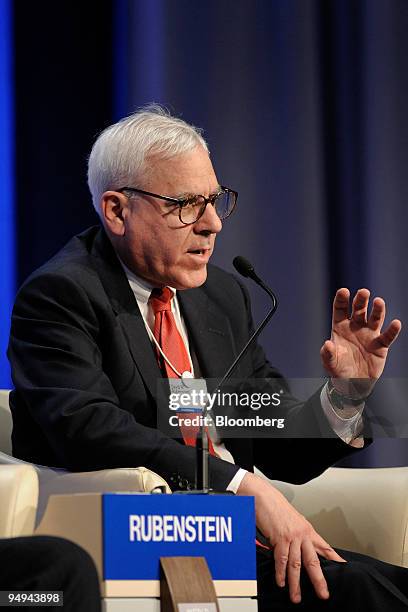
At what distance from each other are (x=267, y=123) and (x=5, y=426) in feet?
4.89

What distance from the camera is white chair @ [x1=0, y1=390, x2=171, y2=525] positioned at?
1894 millimetres

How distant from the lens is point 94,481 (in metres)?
2.00

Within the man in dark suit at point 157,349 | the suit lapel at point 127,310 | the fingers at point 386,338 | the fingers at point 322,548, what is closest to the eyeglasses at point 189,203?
the man in dark suit at point 157,349

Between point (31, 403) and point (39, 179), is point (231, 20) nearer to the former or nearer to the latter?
point (39, 179)

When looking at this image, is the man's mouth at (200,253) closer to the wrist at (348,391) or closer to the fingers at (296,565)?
the wrist at (348,391)

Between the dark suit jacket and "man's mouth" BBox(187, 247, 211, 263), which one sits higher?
"man's mouth" BBox(187, 247, 211, 263)

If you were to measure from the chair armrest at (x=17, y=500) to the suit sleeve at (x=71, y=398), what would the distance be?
292 millimetres

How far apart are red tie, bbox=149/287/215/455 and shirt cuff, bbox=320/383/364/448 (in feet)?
0.88

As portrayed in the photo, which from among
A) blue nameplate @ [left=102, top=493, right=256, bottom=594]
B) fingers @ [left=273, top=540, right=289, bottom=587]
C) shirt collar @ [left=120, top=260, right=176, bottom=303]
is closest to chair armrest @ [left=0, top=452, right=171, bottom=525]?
blue nameplate @ [left=102, top=493, right=256, bottom=594]

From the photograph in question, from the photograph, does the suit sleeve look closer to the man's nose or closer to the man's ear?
the man's ear

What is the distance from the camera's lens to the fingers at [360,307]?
7.20 ft

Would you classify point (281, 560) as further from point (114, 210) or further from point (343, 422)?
point (114, 210)

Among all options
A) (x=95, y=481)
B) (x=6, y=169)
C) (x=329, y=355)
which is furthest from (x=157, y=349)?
(x=6, y=169)

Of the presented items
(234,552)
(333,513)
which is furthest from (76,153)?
(234,552)
